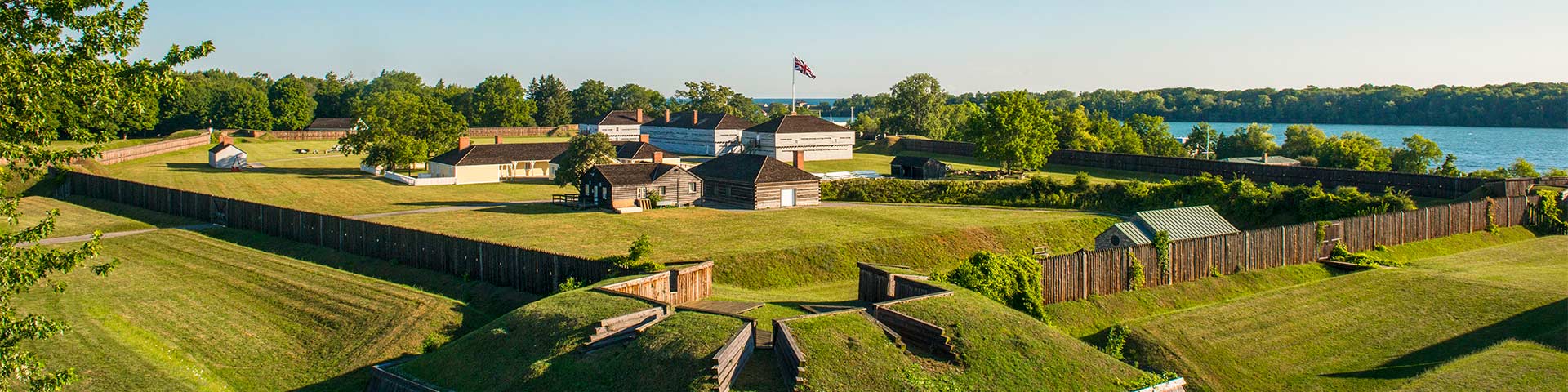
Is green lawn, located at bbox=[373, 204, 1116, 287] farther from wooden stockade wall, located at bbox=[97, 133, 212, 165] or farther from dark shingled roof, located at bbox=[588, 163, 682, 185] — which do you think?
wooden stockade wall, located at bbox=[97, 133, 212, 165]

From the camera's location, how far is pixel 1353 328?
26344 millimetres

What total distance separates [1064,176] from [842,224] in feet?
94.2

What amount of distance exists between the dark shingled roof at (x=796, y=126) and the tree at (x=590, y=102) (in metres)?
61.8

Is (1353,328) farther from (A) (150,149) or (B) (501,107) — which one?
(B) (501,107)

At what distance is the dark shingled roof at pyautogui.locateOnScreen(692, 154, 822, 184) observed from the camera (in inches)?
2101

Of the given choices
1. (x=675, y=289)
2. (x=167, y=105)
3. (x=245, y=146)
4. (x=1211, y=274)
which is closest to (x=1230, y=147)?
(x=1211, y=274)

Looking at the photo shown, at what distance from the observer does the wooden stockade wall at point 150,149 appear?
79350mm

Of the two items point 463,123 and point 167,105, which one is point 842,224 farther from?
point 167,105


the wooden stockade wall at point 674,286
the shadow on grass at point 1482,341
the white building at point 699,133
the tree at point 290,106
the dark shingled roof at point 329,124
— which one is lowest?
the shadow on grass at point 1482,341

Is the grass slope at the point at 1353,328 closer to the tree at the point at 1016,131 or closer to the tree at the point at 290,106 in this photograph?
the tree at the point at 1016,131

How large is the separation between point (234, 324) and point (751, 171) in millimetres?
29451

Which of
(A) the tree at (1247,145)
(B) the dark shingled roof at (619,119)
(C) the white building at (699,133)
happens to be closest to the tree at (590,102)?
(B) the dark shingled roof at (619,119)

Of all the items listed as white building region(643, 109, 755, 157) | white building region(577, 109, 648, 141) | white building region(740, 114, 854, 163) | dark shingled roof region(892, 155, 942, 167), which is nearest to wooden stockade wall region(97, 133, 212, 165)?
white building region(577, 109, 648, 141)

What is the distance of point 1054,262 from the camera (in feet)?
86.1
